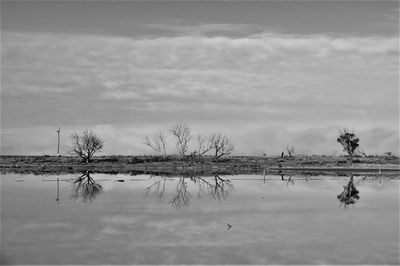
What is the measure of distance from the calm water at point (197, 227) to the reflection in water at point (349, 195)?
1.90 feet

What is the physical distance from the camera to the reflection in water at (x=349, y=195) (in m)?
31.7

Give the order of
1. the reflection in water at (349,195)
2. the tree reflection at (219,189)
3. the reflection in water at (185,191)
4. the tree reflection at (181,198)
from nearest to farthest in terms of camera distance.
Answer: the tree reflection at (181,198) → the reflection in water at (185,191) → the reflection in water at (349,195) → the tree reflection at (219,189)

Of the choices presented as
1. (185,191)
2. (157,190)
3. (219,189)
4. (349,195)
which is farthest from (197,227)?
(219,189)

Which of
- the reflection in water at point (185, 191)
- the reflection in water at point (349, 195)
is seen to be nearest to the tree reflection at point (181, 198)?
the reflection in water at point (185, 191)

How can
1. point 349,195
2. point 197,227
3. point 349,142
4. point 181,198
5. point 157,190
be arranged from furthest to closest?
1. point 349,142
2. point 157,190
3. point 349,195
4. point 181,198
5. point 197,227

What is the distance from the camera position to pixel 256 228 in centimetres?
2148

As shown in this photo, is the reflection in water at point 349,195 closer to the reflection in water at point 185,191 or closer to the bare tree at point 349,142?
the reflection in water at point 185,191

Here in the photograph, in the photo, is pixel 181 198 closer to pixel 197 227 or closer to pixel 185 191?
pixel 185 191

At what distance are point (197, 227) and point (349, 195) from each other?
1649cm

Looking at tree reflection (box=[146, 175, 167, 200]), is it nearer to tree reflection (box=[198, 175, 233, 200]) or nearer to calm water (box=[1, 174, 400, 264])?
calm water (box=[1, 174, 400, 264])

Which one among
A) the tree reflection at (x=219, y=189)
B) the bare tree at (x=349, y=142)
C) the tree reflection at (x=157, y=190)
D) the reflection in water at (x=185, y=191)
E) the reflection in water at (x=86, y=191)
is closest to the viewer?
the reflection in water at (x=185, y=191)

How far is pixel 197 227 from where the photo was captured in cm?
2170

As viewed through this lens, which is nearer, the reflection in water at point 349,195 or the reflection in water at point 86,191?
the reflection in water at point 349,195

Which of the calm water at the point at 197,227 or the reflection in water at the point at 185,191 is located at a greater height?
the reflection in water at the point at 185,191
